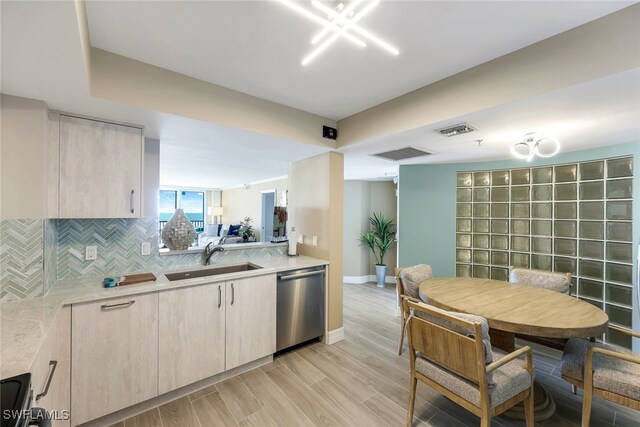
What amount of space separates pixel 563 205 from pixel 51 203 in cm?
483

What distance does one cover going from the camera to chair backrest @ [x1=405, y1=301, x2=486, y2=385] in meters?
1.38

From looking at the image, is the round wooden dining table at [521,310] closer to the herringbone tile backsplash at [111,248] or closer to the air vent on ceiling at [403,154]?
the air vent on ceiling at [403,154]

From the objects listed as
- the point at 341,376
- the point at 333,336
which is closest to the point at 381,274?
the point at 333,336

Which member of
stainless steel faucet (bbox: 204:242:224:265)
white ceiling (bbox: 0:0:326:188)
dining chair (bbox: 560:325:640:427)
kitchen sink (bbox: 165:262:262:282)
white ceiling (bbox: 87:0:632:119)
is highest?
white ceiling (bbox: 87:0:632:119)

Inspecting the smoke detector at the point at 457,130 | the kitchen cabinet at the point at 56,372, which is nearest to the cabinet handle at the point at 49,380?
the kitchen cabinet at the point at 56,372

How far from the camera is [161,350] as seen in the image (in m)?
1.93

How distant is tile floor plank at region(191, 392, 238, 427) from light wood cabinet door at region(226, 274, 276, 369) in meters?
0.26

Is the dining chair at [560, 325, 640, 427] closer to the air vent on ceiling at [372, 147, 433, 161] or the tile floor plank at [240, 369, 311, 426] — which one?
the tile floor plank at [240, 369, 311, 426]

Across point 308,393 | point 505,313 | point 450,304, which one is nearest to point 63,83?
point 308,393

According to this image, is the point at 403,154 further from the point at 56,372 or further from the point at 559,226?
the point at 56,372

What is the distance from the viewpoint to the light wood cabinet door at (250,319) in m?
2.26

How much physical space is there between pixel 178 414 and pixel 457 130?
10.2 ft

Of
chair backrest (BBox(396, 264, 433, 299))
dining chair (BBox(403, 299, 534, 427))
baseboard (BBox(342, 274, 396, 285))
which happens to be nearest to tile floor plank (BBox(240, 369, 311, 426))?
dining chair (BBox(403, 299, 534, 427))

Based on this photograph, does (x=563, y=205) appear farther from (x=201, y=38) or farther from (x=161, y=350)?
(x=161, y=350)
